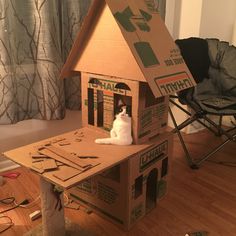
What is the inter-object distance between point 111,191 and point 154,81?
623 millimetres

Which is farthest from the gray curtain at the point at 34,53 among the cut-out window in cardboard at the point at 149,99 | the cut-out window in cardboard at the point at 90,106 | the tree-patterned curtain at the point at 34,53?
the cut-out window in cardboard at the point at 149,99

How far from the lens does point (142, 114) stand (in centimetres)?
144

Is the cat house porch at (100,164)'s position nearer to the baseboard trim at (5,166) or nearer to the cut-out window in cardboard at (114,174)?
the cut-out window in cardboard at (114,174)

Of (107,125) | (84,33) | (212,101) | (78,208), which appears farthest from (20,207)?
(212,101)

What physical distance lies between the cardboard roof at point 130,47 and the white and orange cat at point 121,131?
202 mm

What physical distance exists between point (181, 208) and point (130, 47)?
100cm

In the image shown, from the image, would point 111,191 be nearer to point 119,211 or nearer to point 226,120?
point 119,211

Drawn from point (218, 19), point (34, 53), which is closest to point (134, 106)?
point (34, 53)

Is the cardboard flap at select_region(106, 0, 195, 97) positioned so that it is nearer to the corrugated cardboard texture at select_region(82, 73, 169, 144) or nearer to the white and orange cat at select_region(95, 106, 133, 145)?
the corrugated cardboard texture at select_region(82, 73, 169, 144)

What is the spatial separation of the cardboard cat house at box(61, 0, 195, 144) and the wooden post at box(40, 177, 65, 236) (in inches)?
18.9

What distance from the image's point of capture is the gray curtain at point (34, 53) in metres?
1.75

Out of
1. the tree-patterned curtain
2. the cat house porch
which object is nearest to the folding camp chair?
the cat house porch

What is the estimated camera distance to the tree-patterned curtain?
175 cm

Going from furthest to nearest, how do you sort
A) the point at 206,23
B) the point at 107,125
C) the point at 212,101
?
the point at 206,23, the point at 212,101, the point at 107,125
